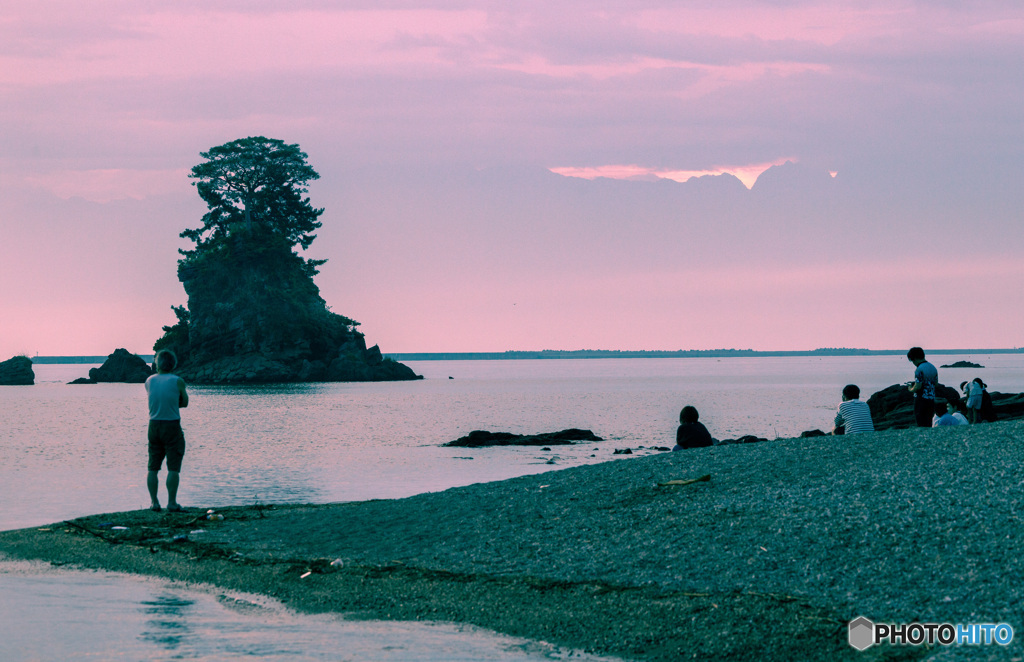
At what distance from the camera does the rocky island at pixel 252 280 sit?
11719 centimetres

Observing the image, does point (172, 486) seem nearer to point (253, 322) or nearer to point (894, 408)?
point (894, 408)

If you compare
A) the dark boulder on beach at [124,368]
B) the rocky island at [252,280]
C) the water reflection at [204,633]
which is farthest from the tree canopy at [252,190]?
the water reflection at [204,633]

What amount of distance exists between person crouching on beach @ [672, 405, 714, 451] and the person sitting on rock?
4.22 metres

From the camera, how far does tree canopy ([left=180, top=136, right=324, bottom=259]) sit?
383ft

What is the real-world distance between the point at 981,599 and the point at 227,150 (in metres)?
119

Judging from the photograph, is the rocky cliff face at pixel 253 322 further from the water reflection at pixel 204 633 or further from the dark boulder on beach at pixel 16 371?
the water reflection at pixel 204 633

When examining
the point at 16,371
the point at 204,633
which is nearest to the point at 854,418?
the point at 204,633

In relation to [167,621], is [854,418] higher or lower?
higher

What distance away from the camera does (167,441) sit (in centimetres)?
1468

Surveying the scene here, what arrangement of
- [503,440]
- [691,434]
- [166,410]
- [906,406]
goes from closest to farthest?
1. [166,410]
2. [691,434]
3. [906,406]
4. [503,440]

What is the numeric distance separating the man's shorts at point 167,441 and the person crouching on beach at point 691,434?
338 inches

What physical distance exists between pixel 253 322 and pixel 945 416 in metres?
112

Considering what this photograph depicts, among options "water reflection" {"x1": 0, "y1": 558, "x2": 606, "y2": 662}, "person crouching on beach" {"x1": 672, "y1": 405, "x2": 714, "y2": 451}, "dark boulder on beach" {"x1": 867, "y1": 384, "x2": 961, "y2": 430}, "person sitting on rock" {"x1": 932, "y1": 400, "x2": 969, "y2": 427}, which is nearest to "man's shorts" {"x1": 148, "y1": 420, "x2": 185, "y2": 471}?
"water reflection" {"x1": 0, "y1": 558, "x2": 606, "y2": 662}

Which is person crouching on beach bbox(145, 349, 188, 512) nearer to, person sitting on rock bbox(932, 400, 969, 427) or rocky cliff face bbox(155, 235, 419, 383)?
person sitting on rock bbox(932, 400, 969, 427)
